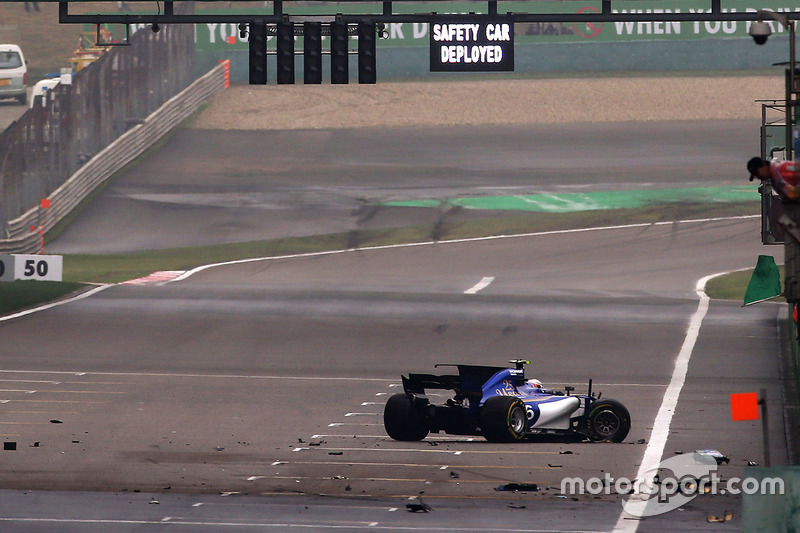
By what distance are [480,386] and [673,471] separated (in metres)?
3.72

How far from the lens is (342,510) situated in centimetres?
1798

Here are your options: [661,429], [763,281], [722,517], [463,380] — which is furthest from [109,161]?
[722,517]

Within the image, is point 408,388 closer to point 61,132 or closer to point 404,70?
point 61,132

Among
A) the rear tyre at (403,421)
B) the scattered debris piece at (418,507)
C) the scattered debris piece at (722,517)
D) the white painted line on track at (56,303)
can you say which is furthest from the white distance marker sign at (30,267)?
the scattered debris piece at (722,517)

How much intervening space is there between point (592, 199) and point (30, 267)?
26425 mm

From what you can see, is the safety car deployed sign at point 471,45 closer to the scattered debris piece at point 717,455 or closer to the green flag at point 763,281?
the green flag at point 763,281

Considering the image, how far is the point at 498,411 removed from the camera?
22.8 m

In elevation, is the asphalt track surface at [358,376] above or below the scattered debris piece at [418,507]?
below

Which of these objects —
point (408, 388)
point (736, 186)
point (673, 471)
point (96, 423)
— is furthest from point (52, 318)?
point (736, 186)

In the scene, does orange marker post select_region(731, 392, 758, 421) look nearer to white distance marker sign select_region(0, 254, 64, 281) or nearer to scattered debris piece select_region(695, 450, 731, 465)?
scattered debris piece select_region(695, 450, 731, 465)

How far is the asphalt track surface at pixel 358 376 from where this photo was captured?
18531mm

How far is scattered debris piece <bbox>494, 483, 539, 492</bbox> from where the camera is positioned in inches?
765

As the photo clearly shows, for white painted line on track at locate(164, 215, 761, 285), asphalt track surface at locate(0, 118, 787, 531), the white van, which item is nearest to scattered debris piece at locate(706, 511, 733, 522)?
asphalt track surface at locate(0, 118, 787, 531)

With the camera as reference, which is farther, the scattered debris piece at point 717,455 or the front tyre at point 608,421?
the front tyre at point 608,421
